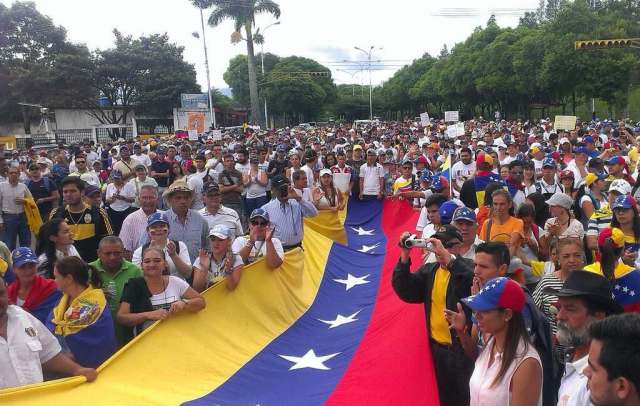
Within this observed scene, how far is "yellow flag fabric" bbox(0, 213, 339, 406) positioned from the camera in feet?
12.4

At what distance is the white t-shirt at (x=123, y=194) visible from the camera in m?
10.0

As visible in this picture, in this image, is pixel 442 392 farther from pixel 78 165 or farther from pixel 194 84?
pixel 194 84

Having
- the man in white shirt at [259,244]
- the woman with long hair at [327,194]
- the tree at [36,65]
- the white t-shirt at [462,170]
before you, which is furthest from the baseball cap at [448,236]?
the tree at [36,65]

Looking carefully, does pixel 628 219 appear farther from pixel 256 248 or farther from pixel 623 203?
pixel 256 248

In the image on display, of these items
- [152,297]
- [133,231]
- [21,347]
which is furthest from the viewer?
[133,231]

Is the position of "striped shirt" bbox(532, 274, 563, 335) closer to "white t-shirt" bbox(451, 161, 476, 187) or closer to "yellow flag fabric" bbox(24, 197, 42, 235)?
"white t-shirt" bbox(451, 161, 476, 187)

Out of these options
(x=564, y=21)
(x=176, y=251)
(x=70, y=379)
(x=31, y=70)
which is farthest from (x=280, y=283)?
(x=31, y=70)

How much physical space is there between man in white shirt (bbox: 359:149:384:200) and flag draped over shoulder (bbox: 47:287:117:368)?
27.4 ft

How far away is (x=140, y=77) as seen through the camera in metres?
52.8

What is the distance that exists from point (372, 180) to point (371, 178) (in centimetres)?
5

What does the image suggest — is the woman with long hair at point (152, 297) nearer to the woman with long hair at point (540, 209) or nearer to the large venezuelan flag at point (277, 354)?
the large venezuelan flag at point (277, 354)

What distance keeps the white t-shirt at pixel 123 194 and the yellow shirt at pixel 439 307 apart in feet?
23.2

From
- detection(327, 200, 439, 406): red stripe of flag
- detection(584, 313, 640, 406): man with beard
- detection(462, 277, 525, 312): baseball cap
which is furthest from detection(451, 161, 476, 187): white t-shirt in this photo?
detection(584, 313, 640, 406): man with beard

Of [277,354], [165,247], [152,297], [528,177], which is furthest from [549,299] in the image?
[528,177]
